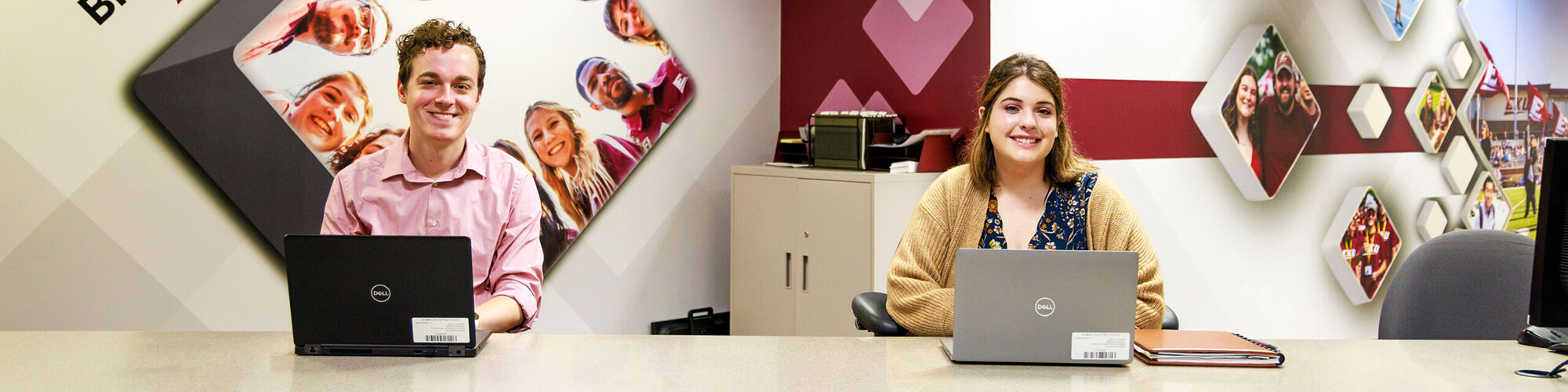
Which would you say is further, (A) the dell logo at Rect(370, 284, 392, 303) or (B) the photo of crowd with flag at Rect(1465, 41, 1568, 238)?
(B) the photo of crowd with flag at Rect(1465, 41, 1568, 238)

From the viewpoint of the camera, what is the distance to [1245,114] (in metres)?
4.41

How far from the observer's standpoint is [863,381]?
72.8 inches

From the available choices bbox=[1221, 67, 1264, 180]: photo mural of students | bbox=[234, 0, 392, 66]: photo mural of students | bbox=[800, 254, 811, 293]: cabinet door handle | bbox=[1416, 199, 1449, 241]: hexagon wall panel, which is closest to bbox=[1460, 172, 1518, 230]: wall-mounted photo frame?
bbox=[1416, 199, 1449, 241]: hexagon wall panel

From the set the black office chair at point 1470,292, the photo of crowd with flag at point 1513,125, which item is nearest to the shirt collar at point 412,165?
the black office chair at point 1470,292

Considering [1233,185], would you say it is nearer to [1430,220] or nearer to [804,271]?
[1430,220]

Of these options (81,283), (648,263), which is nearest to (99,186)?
(81,283)

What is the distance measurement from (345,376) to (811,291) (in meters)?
2.49

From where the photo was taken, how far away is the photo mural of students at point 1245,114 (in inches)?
172

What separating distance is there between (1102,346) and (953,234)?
87cm

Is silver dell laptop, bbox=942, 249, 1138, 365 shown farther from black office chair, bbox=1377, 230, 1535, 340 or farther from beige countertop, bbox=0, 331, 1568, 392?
black office chair, bbox=1377, 230, 1535, 340

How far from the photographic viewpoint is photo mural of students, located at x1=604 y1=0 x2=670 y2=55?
4.29m

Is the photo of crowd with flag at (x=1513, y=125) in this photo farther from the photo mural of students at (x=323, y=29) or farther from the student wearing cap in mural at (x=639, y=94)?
the photo mural of students at (x=323, y=29)

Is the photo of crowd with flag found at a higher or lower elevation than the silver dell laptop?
lower

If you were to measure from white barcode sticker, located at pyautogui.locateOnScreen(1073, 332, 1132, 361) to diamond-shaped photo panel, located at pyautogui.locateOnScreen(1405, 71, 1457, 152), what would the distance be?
3664 mm
